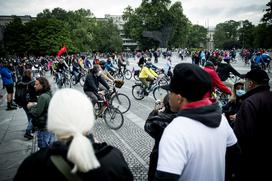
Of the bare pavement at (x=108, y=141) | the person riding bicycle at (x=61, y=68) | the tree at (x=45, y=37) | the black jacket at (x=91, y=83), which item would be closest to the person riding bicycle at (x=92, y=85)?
the black jacket at (x=91, y=83)

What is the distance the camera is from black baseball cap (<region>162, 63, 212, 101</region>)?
187 cm

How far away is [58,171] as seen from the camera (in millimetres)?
1390

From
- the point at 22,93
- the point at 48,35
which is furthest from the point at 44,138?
the point at 48,35

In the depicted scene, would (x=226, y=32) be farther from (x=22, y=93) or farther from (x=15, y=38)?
(x=22, y=93)

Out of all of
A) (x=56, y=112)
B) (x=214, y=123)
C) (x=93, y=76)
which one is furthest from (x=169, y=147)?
(x=93, y=76)

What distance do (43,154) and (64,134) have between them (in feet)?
0.60

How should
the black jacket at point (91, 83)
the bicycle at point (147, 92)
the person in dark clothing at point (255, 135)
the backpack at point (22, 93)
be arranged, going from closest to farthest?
the person in dark clothing at point (255, 135) → the backpack at point (22, 93) → the black jacket at point (91, 83) → the bicycle at point (147, 92)

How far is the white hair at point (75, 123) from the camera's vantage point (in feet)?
4.35

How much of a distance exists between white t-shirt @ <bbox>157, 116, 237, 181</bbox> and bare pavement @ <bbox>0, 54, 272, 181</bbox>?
2.90m

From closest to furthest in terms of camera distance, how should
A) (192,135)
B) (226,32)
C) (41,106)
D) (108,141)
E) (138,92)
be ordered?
1. (192,135)
2. (41,106)
3. (108,141)
4. (138,92)
5. (226,32)

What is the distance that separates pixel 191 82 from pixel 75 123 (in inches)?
34.7

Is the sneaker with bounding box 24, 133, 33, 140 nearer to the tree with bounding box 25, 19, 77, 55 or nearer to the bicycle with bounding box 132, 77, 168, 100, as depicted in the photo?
the bicycle with bounding box 132, 77, 168, 100

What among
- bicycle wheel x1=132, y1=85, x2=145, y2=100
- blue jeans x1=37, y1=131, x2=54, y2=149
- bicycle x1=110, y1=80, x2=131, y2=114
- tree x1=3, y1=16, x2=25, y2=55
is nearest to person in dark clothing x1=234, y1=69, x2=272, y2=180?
blue jeans x1=37, y1=131, x2=54, y2=149

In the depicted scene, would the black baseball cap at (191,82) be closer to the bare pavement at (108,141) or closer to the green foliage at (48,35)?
the bare pavement at (108,141)
